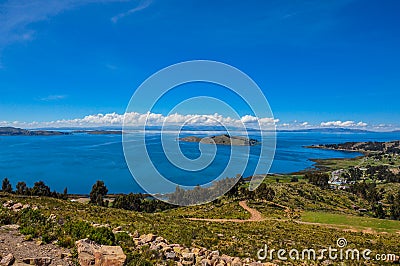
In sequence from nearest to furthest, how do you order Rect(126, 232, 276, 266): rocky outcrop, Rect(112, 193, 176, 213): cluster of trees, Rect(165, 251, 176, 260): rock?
Rect(126, 232, 276, 266): rocky outcrop
Rect(165, 251, 176, 260): rock
Rect(112, 193, 176, 213): cluster of trees

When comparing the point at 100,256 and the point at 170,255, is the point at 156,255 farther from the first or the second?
the point at 100,256

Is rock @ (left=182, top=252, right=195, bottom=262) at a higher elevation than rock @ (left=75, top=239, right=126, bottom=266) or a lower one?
lower

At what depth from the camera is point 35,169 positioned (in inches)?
3888

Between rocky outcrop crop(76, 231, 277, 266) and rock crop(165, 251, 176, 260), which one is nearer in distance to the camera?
rocky outcrop crop(76, 231, 277, 266)

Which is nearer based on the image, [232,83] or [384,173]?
[232,83]

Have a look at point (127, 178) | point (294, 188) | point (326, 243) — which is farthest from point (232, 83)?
point (127, 178)

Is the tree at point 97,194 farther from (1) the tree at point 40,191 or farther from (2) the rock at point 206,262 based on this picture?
(2) the rock at point 206,262

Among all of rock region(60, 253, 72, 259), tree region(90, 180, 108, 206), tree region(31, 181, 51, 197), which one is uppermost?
rock region(60, 253, 72, 259)

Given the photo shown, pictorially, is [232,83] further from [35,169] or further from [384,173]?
[384,173]

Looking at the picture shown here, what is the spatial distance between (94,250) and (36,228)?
3939 mm

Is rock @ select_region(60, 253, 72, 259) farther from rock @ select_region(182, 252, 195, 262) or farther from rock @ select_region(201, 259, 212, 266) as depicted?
rock @ select_region(201, 259, 212, 266)

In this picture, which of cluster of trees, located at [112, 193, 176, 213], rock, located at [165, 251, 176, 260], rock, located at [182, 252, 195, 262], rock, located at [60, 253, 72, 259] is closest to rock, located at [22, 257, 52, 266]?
rock, located at [60, 253, 72, 259]

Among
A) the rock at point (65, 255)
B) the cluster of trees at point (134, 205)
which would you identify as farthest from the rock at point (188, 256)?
the cluster of trees at point (134, 205)

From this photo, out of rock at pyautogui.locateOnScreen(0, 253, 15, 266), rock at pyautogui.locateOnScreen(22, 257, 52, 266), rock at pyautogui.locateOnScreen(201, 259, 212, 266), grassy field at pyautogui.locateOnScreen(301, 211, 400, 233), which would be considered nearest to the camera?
rock at pyautogui.locateOnScreen(0, 253, 15, 266)
